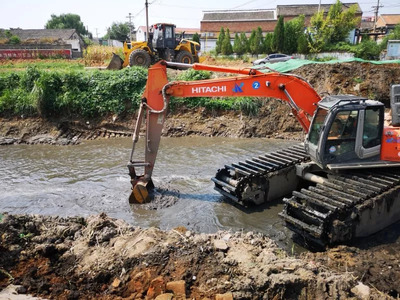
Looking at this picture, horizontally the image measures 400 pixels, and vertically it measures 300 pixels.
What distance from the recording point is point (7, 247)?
5.07m

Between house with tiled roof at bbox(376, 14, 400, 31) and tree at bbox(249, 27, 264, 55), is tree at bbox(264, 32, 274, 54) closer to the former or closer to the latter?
tree at bbox(249, 27, 264, 55)

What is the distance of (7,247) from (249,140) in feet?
31.9

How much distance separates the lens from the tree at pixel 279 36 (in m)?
27.6

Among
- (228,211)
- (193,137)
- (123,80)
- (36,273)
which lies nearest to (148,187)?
(228,211)

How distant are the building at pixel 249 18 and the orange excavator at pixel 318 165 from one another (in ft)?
136

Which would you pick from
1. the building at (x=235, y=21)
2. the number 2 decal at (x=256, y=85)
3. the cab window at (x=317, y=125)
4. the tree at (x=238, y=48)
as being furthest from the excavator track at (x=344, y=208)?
the building at (x=235, y=21)

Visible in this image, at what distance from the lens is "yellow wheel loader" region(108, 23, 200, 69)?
17.1 m

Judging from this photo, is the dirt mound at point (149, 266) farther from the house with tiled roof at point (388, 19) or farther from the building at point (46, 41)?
the house with tiled roof at point (388, 19)

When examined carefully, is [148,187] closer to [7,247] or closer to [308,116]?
[7,247]

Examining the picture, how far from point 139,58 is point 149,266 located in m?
14.3

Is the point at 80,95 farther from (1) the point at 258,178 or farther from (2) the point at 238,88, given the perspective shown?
(1) the point at 258,178

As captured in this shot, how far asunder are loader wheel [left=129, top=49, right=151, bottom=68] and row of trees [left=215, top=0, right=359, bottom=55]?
14737 millimetres

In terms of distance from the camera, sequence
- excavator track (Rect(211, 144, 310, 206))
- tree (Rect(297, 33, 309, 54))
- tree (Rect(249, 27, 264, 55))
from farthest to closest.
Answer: tree (Rect(249, 27, 264, 55)) < tree (Rect(297, 33, 309, 54)) < excavator track (Rect(211, 144, 310, 206))

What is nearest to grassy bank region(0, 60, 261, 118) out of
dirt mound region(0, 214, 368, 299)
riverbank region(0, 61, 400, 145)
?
riverbank region(0, 61, 400, 145)
